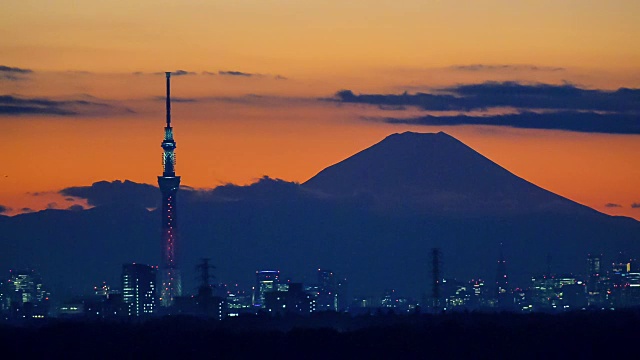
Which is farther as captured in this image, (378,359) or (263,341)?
(263,341)

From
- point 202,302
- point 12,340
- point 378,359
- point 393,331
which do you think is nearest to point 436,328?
point 393,331

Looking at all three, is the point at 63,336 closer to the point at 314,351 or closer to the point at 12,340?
the point at 12,340

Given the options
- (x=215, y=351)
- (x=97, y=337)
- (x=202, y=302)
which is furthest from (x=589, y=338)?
(x=202, y=302)

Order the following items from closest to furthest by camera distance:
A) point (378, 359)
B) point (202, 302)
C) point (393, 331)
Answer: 1. point (378, 359)
2. point (393, 331)
3. point (202, 302)

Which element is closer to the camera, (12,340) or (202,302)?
(12,340)

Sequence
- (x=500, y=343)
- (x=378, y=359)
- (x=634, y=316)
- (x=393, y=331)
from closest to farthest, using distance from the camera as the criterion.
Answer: (x=378, y=359) < (x=500, y=343) < (x=393, y=331) < (x=634, y=316)

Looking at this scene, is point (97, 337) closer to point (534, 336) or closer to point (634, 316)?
point (534, 336)

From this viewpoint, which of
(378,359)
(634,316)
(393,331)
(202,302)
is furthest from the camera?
(202,302)

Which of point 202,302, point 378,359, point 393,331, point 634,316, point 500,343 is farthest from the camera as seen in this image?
point 202,302
